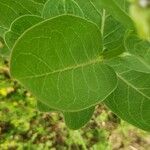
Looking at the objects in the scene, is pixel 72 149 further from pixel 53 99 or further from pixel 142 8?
pixel 142 8

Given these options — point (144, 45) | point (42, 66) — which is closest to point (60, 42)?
point (42, 66)

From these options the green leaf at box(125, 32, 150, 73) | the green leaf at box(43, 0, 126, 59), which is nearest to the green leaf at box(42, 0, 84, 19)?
the green leaf at box(43, 0, 126, 59)

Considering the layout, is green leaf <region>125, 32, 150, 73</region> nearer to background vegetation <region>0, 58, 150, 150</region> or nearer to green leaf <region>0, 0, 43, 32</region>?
green leaf <region>0, 0, 43, 32</region>

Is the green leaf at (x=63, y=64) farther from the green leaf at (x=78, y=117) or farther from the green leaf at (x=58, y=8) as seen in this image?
the green leaf at (x=78, y=117)

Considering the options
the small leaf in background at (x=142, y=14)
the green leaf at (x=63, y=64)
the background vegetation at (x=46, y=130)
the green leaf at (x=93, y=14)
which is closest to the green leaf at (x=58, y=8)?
the green leaf at (x=93, y=14)

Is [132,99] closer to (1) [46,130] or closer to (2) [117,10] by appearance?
(2) [117,10]

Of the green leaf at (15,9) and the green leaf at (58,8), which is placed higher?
the green leaf at (58,8)
